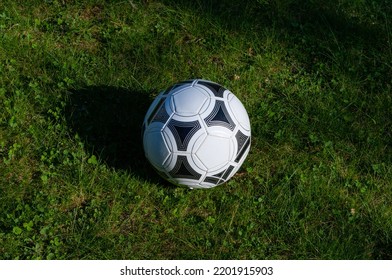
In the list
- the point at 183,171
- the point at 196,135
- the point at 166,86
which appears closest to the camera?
the point at 196,135

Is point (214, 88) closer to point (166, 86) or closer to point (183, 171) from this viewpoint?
point (183, 171)

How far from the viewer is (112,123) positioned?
5.62 meters

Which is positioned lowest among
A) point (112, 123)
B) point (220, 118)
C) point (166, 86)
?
point (112, 123)

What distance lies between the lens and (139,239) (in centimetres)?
500

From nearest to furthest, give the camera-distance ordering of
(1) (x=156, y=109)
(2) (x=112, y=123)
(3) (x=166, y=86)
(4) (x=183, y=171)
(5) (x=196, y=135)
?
1. (5) (x=196, y=135)
2. (4) (x=183, y=171)
3. (1) (x=156, y=109)
4. (2) (x=112, y=123)
5. (3) (x=166, y=86)

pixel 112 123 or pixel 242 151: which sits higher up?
pixel 242 151

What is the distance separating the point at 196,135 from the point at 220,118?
25cm

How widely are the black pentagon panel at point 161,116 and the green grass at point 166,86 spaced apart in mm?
597

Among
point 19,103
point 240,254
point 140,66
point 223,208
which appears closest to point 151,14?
point 140,66

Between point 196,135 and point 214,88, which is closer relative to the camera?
point 196,135

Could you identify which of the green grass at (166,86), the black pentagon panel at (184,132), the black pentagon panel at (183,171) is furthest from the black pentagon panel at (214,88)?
the green grass at (166,86)

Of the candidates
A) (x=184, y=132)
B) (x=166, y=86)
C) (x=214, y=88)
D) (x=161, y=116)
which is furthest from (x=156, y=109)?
(x=166, y=86)

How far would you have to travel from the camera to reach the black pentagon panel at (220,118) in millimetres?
4832

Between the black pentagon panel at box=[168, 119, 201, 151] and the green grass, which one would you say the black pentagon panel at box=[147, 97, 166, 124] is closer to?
the black pentagon panel at box=[168, 119, 201, 151]
